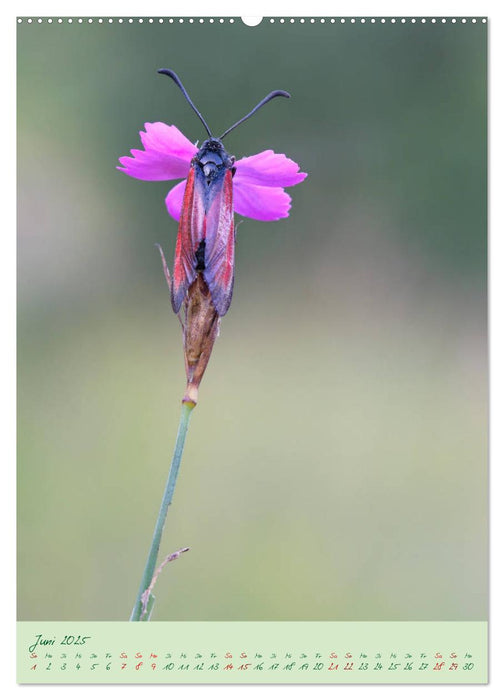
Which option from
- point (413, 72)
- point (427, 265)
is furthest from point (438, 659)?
point (413, 72)

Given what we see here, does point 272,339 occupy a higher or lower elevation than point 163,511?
higher

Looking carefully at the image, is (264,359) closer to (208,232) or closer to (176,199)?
(176,199)

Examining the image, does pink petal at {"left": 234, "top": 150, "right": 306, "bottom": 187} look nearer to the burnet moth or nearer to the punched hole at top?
the burnet moth

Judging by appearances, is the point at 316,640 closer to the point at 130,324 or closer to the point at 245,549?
the point at 245,549

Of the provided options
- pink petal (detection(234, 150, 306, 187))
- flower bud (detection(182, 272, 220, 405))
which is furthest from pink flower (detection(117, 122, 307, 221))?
flower bud (detection(182, 272, 220, 405))

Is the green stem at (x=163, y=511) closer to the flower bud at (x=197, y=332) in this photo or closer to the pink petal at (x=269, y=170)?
the flower bud at (x=197, y=332)

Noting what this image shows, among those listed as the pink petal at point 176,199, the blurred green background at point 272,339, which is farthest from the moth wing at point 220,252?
the blurred green background at point 272,339

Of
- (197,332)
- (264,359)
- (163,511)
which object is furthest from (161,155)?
(264,359)

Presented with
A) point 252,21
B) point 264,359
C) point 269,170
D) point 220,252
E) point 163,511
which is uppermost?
point 252,21
